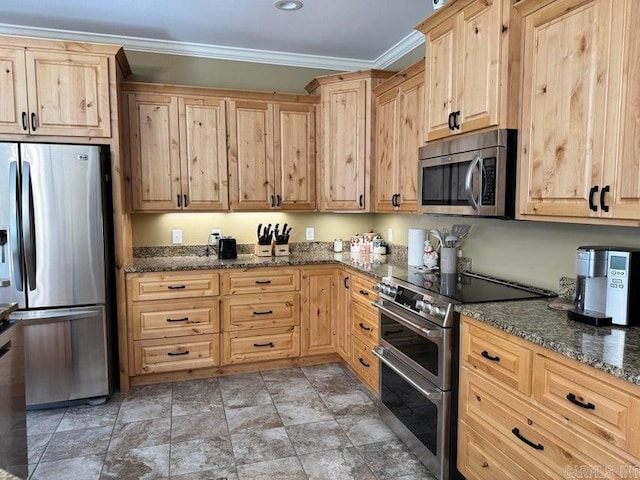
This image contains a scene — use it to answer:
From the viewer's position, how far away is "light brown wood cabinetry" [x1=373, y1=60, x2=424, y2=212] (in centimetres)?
303

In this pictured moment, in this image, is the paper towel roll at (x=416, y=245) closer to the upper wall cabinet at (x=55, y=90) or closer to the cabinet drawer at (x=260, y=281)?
the cabinet drawer at (x=260, y=281)

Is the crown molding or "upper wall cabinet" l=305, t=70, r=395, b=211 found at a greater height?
the crown molding

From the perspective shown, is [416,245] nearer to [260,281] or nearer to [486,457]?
[260,281]

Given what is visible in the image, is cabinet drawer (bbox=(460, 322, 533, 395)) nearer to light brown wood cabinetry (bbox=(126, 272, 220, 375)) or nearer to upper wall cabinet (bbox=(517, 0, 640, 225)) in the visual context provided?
upper wall cabinet (bbox=(517, 0, 640, 225))

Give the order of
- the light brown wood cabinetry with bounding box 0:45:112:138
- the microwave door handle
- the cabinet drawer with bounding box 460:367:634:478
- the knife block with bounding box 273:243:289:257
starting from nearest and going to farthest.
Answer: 1. the cabinet drawer with bounding box 460:367:634:478
2. the microwave door handle
3. the light brown wood cabinetry with bounding box 0:45:112:138
4. the knife block with bounding box 273:243:289:257

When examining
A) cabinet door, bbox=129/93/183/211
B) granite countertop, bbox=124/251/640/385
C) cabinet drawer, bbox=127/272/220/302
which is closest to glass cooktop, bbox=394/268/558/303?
granite countertop, bbox=124/251/640/385

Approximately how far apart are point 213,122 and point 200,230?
96 cm

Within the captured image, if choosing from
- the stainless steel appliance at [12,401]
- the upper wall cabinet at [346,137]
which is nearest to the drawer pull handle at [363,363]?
the upper wall cabinet at [346,137]

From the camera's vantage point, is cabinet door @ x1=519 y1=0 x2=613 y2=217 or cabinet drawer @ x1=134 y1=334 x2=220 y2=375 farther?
cabinet drawer @ x1=134 y1=334 x2=220 y2=375

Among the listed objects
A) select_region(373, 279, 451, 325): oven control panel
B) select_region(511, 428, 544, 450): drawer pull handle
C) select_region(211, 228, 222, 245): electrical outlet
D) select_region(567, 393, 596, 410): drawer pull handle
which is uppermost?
select_region(211, 228, 222, 245): electrical outlet

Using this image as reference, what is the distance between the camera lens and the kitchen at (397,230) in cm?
223

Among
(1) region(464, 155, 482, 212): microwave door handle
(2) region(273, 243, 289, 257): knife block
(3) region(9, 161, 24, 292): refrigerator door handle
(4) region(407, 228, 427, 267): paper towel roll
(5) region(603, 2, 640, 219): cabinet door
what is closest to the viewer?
(5) region(603, 2, 640, 219): cabinet door

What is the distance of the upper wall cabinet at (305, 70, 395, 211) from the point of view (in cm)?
367

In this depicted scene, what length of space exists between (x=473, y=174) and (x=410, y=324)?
0.85 meters
